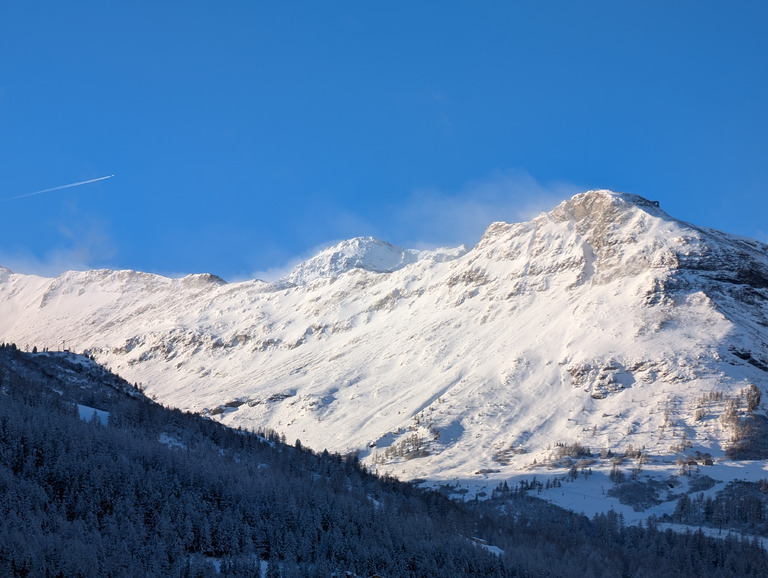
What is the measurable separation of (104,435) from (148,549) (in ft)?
121

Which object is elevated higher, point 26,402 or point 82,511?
point 26,402

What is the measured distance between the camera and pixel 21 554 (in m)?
76.1

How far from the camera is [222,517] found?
332ft

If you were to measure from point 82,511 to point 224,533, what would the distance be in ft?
54.5

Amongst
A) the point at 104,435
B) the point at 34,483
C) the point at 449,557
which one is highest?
the point at 104,435

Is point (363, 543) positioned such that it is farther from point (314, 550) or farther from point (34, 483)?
point (34, 483)

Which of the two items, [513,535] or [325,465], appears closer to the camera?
[513,535]

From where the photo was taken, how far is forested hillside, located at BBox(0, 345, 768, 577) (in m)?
87.0

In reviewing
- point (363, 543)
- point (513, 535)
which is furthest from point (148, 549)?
point (513, 535)

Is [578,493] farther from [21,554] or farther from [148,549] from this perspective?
[21,554]

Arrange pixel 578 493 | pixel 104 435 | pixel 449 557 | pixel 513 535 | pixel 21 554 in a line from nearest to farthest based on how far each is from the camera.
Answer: pixel 21 554, pixel 449 557, pixel 104 435, pixel 513 535, pixel 578 493

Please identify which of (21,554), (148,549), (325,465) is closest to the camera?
(21,554)

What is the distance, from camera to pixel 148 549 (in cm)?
8606

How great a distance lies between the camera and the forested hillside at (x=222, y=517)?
87000mm
